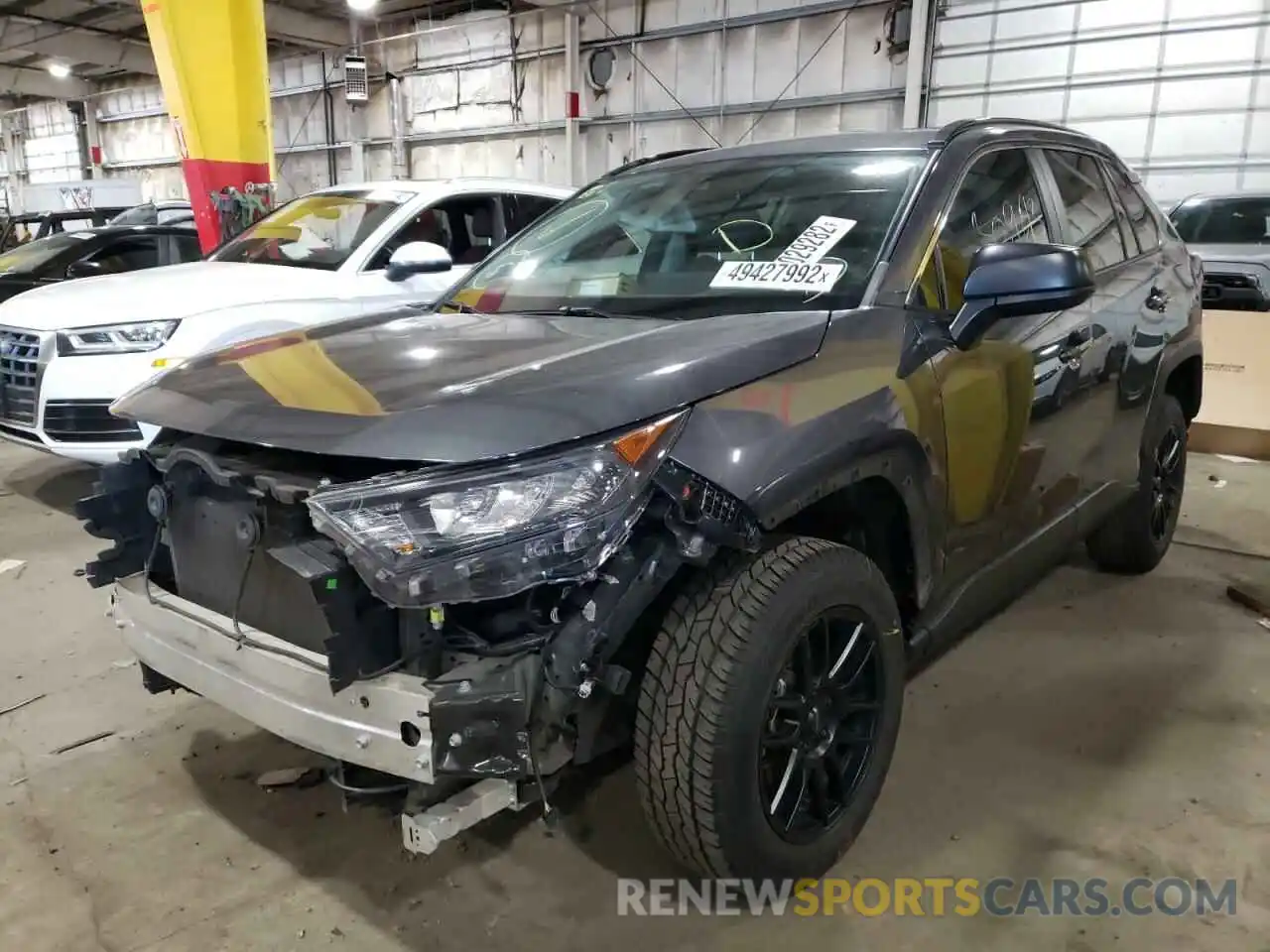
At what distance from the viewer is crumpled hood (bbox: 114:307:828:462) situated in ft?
5.09

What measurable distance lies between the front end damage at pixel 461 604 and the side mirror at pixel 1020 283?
844 millimetres

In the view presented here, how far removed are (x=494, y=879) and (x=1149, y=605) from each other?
2.74m

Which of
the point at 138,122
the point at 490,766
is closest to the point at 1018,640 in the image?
the point at 490,766

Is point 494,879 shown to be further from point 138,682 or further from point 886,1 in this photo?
point 886,1

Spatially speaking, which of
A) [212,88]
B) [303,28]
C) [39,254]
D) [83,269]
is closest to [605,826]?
[83,269]

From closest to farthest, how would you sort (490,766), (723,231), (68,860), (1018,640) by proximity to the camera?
(490,766), (68,860), (723,231), (1018,640)

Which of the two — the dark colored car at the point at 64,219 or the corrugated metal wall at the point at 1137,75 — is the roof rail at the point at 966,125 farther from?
the dark colored car at the point at 64,219

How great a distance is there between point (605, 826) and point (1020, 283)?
5.12ft

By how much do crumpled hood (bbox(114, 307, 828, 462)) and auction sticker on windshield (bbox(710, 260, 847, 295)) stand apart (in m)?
0.16

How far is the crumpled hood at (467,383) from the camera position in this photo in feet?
5.09

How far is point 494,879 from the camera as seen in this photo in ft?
6.69

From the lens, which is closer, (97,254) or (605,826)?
(605,826)

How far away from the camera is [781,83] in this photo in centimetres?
1095

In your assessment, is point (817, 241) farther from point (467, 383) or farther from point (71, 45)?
point (71, 45)
